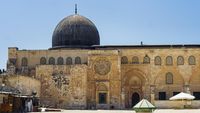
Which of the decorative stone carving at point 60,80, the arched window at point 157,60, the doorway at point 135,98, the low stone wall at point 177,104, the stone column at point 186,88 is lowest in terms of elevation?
the low stone wall at point 177,104

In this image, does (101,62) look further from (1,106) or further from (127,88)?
(1,106)

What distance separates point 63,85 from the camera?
49.6 metres

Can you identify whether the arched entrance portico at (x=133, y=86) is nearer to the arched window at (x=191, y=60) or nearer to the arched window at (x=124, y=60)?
the arched window at (x=124, y=60)

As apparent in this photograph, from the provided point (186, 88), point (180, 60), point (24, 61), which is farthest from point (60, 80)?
point (186, 88)

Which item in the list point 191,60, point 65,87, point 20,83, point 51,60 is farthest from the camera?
point 51,60

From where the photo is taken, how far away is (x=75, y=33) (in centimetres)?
5456

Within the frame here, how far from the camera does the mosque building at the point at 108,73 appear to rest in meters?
49.4

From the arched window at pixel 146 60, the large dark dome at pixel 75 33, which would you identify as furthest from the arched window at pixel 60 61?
the arched window at pixel 146 60

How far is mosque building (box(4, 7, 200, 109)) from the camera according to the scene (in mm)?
49438

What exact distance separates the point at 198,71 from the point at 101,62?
11345 millimetres

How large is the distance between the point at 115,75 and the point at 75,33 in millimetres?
8535

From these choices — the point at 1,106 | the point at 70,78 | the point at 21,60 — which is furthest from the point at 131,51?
the point at 1,106

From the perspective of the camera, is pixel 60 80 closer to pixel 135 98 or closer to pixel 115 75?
pixel 115 75

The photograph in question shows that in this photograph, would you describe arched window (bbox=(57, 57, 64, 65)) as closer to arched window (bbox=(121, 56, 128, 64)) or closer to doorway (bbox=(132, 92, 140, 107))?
arched window (bbox=(121, 56, 128, 64))
